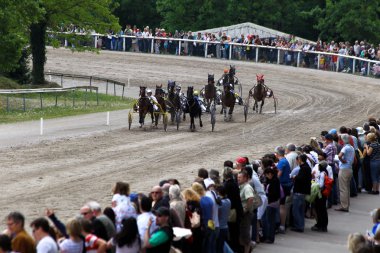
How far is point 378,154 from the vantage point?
75.8ft

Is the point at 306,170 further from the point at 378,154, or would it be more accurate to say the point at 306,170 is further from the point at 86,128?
the point at 86,128

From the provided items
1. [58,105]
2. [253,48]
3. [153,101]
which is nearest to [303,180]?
[153,101]

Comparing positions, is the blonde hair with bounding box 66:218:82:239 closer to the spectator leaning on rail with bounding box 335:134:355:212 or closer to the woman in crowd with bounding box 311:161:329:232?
the woman in crowd with bounding box 311:161:329:232

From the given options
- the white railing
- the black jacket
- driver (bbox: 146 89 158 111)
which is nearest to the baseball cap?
the black jacket

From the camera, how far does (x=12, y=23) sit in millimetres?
37062

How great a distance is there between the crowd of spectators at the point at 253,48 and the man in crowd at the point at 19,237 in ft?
128

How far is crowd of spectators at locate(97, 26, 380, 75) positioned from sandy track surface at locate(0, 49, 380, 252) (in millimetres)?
1265

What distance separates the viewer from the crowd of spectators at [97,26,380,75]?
167ft

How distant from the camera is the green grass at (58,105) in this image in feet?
111

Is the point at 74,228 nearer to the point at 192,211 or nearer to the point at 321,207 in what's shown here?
the point at 192,211

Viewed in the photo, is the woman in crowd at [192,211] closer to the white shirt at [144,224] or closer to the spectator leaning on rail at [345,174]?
the white shirt at [144,224]

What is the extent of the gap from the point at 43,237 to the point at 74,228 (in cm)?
35

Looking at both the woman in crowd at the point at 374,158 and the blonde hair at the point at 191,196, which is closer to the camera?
the blonde hair at the point at 191,196

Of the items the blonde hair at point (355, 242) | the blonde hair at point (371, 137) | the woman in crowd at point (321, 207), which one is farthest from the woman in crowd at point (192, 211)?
the blonde hair at point (371, 137)
